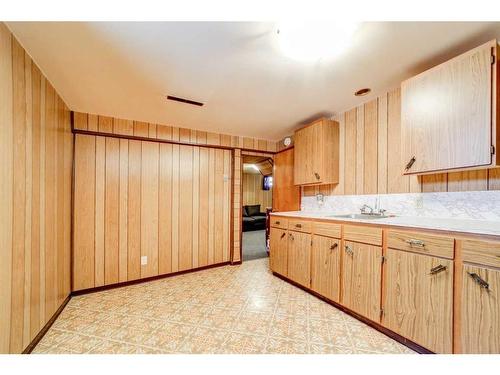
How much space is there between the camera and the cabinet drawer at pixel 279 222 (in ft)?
8.67

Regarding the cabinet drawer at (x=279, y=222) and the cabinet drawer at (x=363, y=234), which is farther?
the cabinet drawer at (x=279, y=222)

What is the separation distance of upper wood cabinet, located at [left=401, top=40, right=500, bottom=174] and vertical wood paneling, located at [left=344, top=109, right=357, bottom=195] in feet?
2.33

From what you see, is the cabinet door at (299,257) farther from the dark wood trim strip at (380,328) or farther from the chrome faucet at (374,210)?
the chrome faucet at (374,210)

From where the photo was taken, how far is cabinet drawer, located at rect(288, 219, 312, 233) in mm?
2266

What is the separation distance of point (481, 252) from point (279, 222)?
187cm

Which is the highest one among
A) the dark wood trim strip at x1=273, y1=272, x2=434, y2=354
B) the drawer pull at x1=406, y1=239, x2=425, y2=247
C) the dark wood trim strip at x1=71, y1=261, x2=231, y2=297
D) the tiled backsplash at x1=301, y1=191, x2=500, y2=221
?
the tiled backsplash at x1=301, y1=191, x2=500, y2=221

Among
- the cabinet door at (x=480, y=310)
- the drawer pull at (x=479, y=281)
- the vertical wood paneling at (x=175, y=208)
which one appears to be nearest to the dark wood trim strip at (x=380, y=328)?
the cabinet door at (x=480, y=310)

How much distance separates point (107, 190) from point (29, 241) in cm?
121

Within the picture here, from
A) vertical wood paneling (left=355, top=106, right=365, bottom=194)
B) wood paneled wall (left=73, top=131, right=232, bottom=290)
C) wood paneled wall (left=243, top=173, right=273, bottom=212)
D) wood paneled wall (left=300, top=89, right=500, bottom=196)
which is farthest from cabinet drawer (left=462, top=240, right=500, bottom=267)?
wood paneled wall (left=243, top=173, right=273, bottom=212)

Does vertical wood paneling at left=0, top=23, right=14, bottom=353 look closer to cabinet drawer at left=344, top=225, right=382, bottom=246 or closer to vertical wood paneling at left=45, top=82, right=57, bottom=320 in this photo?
vertical wood paneling at left=45, top=82, right=57, bottom=320

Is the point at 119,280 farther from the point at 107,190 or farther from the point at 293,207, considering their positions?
the point at 293,207

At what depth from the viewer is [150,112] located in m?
2.45

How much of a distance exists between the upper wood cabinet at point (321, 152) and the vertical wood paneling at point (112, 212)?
95.8 inches

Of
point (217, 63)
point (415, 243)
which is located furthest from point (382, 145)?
point (217, 63)
